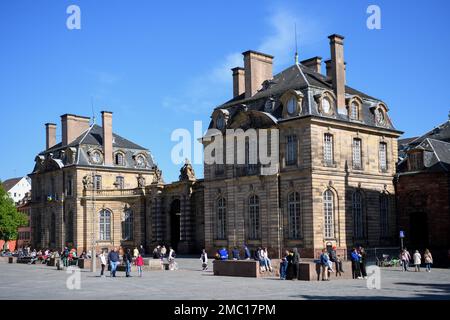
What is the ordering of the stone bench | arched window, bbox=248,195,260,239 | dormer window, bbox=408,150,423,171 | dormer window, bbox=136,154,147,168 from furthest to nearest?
dormer window, bbox=136,154,147,168 < dormer window, bbox=408,150,423,171 < arched window, bbox=248,195,260,239 < the stone bench

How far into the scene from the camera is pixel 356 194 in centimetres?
4450

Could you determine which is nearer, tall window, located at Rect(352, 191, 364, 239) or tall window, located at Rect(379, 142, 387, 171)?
tall window, located at Rect(352, 191, 364, 239)

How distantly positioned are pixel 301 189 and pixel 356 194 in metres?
4.85

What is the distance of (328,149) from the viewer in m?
42.8

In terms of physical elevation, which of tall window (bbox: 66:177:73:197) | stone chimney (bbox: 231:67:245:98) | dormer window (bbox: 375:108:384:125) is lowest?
tall window (bbox: 66:177:73:197)

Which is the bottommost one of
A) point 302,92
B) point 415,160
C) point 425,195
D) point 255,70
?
point 425,195

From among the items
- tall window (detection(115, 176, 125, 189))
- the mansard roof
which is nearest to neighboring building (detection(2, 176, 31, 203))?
tall window (detection(115, 176, 125, 189))

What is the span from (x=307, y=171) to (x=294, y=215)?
10.3 feet

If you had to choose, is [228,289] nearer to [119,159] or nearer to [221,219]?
[221,219]

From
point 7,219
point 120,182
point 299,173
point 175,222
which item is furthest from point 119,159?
point 299,173

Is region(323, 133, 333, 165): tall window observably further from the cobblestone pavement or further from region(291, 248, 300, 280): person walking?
region(291, 248, 300, 280): person walking

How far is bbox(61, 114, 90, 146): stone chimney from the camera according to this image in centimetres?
6825

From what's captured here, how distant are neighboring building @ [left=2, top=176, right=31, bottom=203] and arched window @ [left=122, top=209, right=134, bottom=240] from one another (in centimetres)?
5557

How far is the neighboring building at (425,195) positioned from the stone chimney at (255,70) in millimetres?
12015
